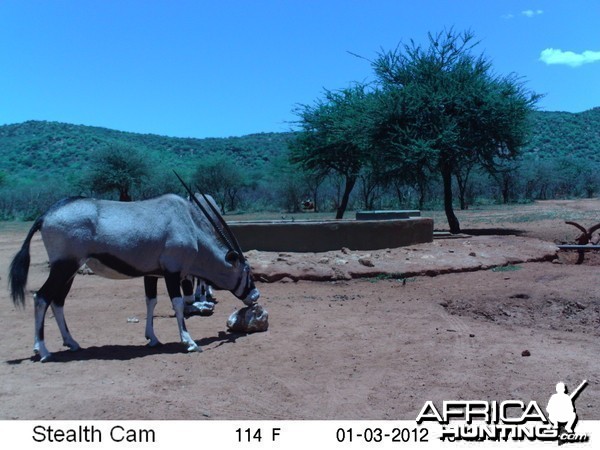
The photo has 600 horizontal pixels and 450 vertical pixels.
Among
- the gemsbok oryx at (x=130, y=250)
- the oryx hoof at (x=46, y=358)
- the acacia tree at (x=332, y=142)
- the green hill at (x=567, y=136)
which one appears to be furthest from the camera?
the green hill at (x=567, y=136)

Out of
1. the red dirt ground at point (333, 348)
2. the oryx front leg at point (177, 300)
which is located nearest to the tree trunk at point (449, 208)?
the red dirt ground at point (333, 348)

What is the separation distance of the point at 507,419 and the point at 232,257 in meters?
4.19

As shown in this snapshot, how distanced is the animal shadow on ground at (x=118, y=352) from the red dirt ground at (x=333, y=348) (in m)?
0.02

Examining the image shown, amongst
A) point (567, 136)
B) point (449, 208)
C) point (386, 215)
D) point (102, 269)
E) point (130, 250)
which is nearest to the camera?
point (130, 250)

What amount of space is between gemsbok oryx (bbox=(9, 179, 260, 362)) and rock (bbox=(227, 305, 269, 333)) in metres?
0.31

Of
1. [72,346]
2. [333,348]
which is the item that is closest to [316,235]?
[333,348]

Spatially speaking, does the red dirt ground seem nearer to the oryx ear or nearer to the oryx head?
the oryx head

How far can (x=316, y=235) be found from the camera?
1396 centimetres

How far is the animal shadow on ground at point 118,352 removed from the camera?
6.82 metres

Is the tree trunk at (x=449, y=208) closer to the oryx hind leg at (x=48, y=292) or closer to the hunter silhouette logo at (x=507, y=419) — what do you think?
the oryx hind leg at (x=48, y=292)

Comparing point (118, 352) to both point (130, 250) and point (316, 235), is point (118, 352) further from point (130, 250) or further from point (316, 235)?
point (316, 235)

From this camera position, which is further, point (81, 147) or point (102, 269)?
point (81, 147)

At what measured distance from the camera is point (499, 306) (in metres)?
9.30

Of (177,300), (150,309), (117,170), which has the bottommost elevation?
(150,309)
